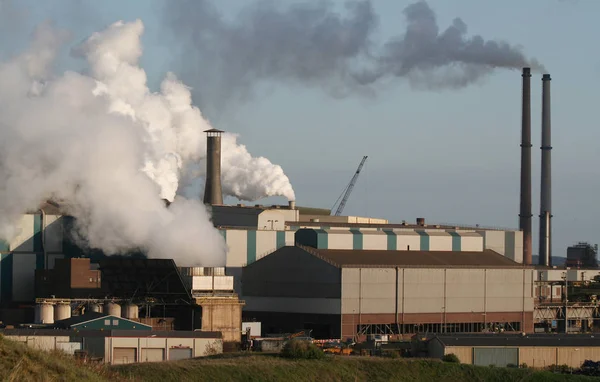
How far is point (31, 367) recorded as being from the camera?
105 ft

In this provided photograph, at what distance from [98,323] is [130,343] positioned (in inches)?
211

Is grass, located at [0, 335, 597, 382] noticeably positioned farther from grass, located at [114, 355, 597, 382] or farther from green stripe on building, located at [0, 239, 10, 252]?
green stripe on building, located at [0, 239, 10, 252]

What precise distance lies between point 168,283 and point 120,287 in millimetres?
5607

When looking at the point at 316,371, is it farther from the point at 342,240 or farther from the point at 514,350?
the point at 342,240

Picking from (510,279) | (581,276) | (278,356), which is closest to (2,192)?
(278,356)

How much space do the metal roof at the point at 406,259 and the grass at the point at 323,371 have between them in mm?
30678

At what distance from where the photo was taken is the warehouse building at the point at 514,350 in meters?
70.6

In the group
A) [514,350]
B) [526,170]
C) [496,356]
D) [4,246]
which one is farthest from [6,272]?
[526,170]

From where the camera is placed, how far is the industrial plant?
83.6 meters

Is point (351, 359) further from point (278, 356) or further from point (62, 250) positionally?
point (62, 250)

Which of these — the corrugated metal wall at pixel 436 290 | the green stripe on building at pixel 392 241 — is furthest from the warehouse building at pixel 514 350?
the green stripe on building at pixel 392 241

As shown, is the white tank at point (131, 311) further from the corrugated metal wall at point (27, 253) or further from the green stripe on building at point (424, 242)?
the green stripe on building at point (424, 242)

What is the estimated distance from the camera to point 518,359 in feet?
235

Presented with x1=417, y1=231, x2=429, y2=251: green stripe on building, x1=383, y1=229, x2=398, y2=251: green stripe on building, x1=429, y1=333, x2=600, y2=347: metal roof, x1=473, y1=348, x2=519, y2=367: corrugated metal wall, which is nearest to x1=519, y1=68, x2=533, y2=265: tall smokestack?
x1=417, y1=231, x2=429, y2=251: green stripe on building
